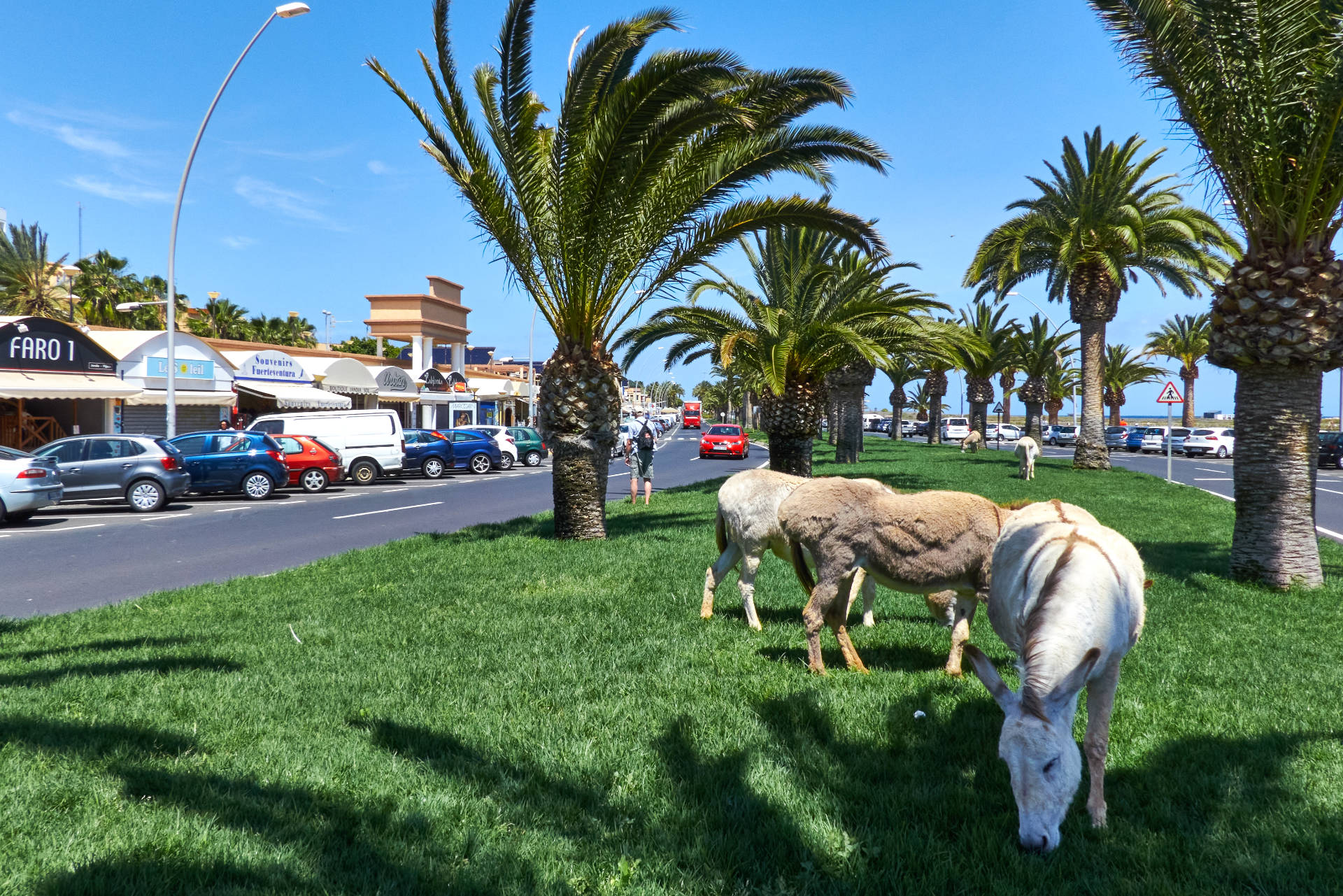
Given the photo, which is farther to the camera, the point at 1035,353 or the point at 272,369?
the point at 1035,353

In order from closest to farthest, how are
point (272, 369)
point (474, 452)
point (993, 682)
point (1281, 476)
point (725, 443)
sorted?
point (993, 682), point (1281, 476), point (474, 452), point (272, 369), point (725, 443)

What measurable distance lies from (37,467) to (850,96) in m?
15.3

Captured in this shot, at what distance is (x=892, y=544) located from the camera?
555 cm

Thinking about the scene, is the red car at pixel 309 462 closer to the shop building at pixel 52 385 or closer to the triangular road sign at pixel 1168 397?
the shop building at pixel 52 385

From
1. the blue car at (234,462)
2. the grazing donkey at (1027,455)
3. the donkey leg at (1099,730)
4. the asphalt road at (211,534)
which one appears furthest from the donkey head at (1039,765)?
the grazing donkey at (1027,455)

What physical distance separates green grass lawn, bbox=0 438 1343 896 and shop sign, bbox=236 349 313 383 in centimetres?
2678

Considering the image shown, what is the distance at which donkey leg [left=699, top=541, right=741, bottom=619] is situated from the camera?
7.50 metres

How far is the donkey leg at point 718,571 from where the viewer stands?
7.50 m

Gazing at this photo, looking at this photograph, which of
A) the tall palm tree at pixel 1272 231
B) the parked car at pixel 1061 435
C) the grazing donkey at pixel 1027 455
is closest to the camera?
the tall palm tree at pixel 1272 231

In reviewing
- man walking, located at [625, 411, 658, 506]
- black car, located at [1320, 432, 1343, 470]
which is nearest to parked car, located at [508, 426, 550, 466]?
man walking, located at [625, 411, 658, 506]

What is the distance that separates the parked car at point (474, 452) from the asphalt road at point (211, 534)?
4.69 meters

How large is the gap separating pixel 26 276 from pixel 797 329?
127ft

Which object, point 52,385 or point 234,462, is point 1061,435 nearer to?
point 234,462

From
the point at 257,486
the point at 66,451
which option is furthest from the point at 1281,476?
the point at 66,451
